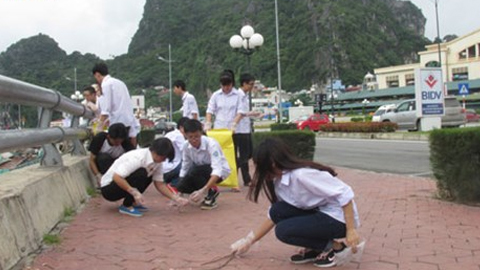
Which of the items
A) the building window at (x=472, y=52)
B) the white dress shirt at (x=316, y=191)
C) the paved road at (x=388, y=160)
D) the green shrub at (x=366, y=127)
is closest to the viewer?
the white dress shirt at (x=316, y=191)

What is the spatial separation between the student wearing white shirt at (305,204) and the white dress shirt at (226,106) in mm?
3796

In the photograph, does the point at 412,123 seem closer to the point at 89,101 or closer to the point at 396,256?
the point at 89,101

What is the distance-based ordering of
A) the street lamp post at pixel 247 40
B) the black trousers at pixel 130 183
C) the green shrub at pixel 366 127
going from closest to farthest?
1. the black trousers at pixel 130 183
2. the street lamp post at pixel 247 40
3. the green shrub at pixel 366 127

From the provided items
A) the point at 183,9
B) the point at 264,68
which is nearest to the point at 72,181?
the point at 264,68

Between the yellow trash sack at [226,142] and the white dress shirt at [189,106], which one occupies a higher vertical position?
the white dress shirt at [189,106]

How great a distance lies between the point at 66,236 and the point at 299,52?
4730 inches

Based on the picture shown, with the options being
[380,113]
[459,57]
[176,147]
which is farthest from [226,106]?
[459,57]

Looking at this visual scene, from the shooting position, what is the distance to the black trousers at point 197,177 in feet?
18.6

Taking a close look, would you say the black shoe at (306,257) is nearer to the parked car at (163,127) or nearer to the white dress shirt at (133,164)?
the white dress shirt at (133,164)

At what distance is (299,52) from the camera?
122m

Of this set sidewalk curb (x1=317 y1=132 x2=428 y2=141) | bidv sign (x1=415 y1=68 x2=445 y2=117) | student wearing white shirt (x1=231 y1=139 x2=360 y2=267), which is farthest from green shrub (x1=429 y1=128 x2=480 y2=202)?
sidewalk curb (x1=317 y1=132 x2=428 y2=141)

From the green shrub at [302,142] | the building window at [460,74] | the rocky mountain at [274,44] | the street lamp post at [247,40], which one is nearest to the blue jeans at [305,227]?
the green shrub at [302,142]

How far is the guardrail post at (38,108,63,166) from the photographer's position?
15.7 feet

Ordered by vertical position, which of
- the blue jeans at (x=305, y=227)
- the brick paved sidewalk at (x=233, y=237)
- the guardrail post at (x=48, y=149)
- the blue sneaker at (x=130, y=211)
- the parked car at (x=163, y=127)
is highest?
the guardrail post at (x=48, y=149)
